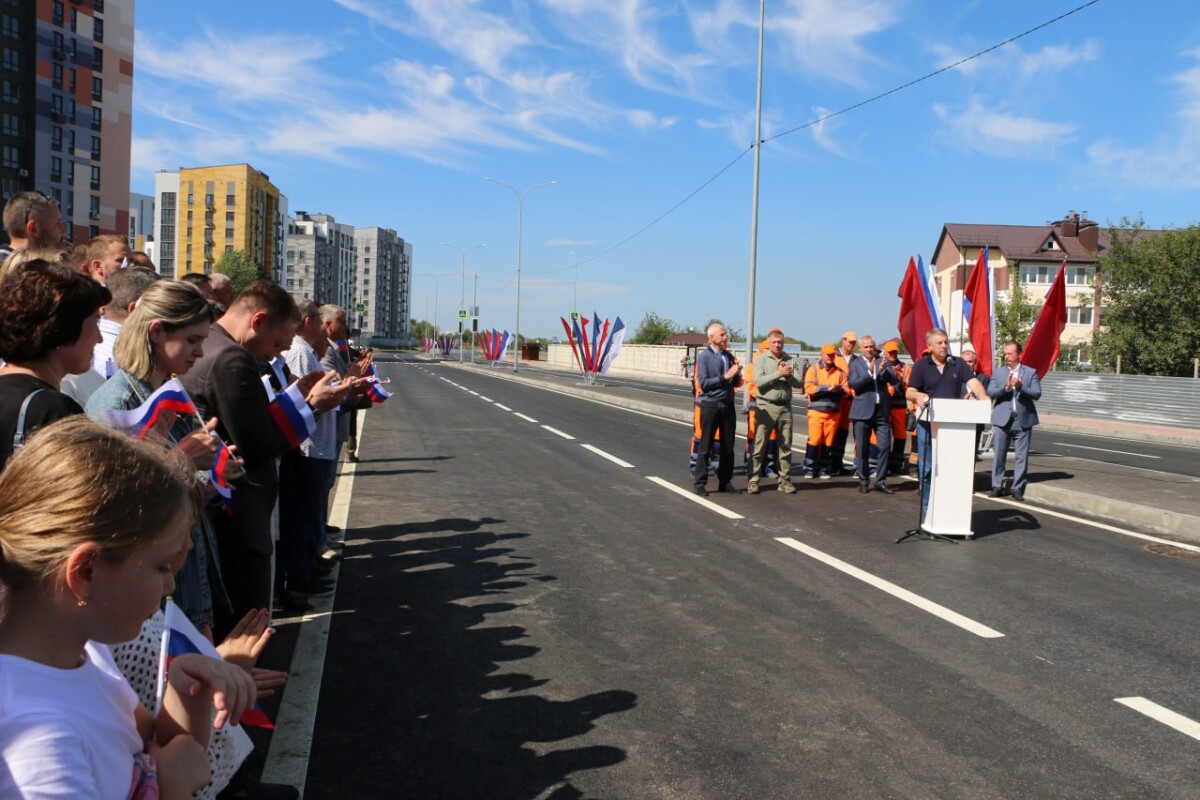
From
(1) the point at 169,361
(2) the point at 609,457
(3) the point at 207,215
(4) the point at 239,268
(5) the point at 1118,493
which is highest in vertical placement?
(3) the point at 207,215

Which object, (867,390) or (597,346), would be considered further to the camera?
(597,346)

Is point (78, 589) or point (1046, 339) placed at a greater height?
point (1046, 339)

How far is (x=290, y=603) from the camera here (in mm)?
5766

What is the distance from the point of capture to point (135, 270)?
499 cm

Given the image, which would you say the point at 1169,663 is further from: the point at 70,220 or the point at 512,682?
the point at 70,220

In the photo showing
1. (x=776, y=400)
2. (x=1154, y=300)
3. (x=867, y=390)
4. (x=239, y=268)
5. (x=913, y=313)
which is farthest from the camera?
(x=239, y=268)

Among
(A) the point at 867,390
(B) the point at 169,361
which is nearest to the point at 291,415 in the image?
(B) the point at 169,361

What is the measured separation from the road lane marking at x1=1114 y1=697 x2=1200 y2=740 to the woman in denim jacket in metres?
4.13

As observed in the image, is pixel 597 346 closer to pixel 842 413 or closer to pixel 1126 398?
pixel 1126 398

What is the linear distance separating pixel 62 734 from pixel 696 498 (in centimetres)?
935

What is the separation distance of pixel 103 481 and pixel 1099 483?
1305cm

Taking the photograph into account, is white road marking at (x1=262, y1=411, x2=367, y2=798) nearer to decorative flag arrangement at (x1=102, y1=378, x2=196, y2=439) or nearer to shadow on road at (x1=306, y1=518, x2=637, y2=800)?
shadow on road at (x1=306, y1=518, x2=637, y2=800)

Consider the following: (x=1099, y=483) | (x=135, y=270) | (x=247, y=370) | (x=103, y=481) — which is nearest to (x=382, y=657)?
(x=247, y=370)

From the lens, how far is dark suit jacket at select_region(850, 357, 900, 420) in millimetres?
11828
